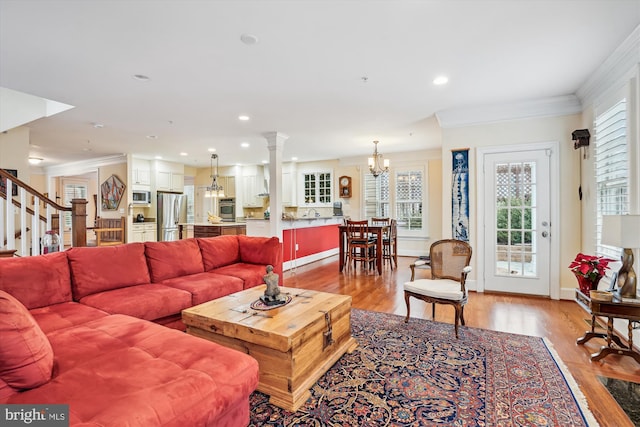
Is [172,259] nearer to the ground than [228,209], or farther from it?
nearer to the ground

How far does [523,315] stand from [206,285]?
339cm

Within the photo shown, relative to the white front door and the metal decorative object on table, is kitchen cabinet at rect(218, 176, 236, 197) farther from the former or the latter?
the metal decorative object on table

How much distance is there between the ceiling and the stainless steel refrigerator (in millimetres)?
3579

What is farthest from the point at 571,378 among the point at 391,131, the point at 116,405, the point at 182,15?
the point at 391,131

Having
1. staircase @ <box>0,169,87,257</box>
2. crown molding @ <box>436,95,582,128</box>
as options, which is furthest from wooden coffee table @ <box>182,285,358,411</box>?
crown molding @ <box>436,95,582,128</box>

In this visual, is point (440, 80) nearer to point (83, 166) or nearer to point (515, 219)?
point (515, 219)

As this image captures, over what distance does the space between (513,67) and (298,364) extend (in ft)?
10.8

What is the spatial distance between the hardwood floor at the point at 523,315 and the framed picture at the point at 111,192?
509 cm

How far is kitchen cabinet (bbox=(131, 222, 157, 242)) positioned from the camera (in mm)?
7812

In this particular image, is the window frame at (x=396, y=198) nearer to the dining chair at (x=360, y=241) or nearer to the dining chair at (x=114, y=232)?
the dining chair at (x=360, y=241)

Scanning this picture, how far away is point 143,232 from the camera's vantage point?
26.3 ft

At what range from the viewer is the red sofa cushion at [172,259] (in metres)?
3.09

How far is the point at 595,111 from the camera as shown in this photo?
338 cm

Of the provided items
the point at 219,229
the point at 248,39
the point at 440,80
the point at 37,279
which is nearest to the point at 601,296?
the point at 440,80
